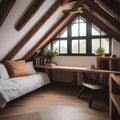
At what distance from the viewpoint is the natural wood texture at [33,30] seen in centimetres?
336

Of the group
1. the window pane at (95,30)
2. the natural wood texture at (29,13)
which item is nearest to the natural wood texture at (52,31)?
the window pane at (95,30)

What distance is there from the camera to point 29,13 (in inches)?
119

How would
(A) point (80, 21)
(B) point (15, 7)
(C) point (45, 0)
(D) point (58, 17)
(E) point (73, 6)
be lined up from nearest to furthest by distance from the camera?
(B) point (15, 7)
(C) point (45, 0)
(E) point (73, 6)
(D) point (58, 17)
(A) point (80, 21)

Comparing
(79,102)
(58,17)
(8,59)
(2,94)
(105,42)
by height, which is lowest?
(79,102)

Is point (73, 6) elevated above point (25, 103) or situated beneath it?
elevated above

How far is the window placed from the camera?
4.44 metres

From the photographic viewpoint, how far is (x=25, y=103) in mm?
3438

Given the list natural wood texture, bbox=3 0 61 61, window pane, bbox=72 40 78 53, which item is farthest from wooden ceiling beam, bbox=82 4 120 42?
window pane, bbox=72 40 78 53

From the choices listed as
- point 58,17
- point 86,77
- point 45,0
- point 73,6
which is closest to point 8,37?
point 45,0

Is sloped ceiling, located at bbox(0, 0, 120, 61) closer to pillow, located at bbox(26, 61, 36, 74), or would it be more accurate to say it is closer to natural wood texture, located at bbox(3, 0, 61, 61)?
natural wood texture, located at bbox(3, 0, 61, 61)

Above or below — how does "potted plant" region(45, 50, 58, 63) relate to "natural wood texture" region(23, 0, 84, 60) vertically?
below

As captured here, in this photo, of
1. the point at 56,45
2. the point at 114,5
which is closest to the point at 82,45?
the point at 56,45

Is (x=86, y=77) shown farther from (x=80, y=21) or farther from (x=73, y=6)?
(x=73, y=6)

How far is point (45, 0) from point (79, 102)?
2188 mm
